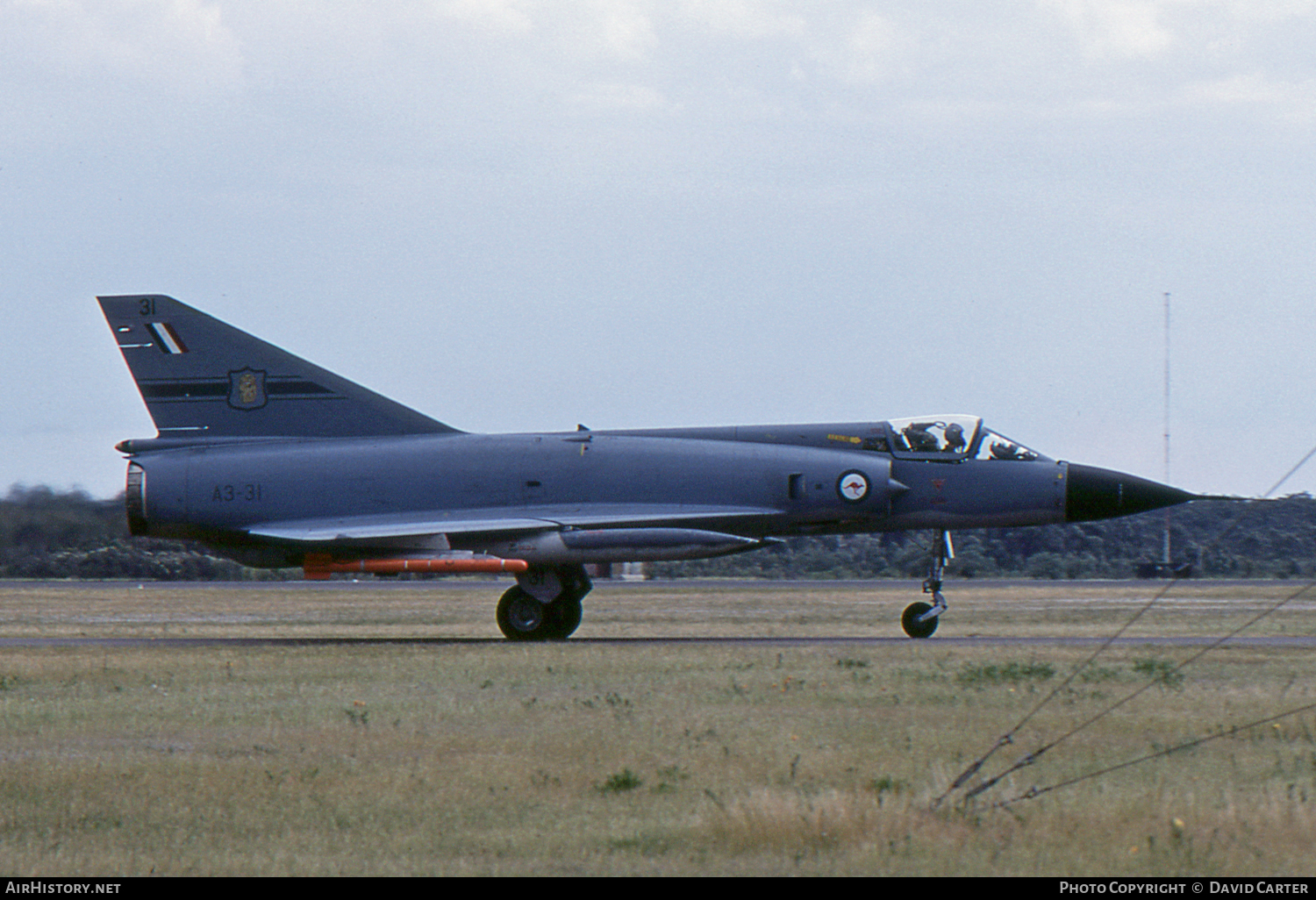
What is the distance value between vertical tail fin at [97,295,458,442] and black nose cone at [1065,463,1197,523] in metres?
10.7

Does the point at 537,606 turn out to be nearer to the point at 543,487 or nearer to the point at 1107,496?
the point at 543,487

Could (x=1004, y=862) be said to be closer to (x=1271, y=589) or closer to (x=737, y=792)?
(x=737, y=792)

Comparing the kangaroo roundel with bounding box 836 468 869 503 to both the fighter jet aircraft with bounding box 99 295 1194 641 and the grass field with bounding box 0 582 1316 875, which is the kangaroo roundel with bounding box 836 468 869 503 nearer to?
the fighter jet aircraft with bounding box 99 295 1194 641

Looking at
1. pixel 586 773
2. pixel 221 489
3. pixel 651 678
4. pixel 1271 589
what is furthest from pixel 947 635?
pixel 1271 589

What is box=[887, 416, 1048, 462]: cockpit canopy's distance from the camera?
25.0 meters

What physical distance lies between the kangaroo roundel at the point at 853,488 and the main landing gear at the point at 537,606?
4105 mm

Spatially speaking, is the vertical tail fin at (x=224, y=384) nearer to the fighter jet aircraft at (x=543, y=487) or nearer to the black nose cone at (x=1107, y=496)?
the fighter jet aircraft at (x=543, y=487)

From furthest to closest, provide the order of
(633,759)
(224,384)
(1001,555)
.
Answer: (1001,555), (224,384), (633,759)

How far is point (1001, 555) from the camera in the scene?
71.4 meters

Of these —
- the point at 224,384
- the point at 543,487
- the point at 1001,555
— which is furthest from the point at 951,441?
the point at 1001,555

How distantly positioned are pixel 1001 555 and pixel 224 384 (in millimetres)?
51198

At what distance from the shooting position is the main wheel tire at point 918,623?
2425 centimetres

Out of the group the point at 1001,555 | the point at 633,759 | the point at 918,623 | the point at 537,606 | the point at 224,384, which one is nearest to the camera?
the point at 633,759

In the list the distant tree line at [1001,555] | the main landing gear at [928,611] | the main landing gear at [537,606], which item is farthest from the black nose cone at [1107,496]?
the distant tree line at [1001,555]
